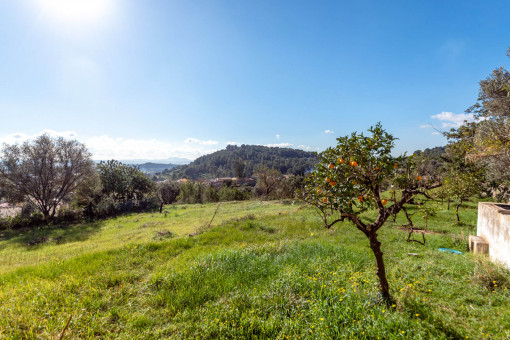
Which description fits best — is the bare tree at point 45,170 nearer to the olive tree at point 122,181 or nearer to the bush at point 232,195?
the olive tree at point 122,181

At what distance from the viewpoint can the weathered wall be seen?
646 cm

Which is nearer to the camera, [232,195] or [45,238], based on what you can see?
[45,238]

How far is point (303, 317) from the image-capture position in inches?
178

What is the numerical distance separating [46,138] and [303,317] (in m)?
34.0

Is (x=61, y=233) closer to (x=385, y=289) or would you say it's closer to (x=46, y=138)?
(x=46, y=138)

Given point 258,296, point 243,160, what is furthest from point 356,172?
point 243,160

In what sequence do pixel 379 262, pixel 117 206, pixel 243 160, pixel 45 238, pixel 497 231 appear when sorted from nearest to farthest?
1. pixel 379 262
2. pixel 497 231
3. pixel 45 238
4. pixel 117 206
5. pixel 243 160

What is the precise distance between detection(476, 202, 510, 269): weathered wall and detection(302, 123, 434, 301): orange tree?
447 cm

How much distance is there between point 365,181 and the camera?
4.86 metres

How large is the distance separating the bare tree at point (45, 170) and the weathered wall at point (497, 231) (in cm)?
3618

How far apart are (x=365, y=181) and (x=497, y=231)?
6.33 meters

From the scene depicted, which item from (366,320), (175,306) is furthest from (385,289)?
Answer: (175,306)

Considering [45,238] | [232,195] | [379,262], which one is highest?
[379,262]

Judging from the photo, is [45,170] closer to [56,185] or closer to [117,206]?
[56,185]
